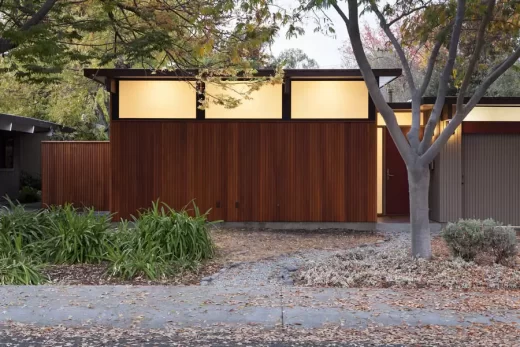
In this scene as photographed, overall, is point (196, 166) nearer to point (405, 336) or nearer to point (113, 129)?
point (113, 129)

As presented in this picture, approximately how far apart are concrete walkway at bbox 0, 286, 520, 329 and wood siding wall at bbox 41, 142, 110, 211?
10.6 metres

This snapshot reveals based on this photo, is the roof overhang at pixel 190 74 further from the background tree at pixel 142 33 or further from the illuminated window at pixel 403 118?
the illuminated window at pixel 403 118

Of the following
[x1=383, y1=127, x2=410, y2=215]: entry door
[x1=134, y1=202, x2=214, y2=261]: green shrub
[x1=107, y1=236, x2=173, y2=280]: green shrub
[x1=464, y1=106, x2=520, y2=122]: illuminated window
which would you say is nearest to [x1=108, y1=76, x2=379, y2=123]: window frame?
[x1=383, y1=127, x2=410, y2=215]: entry door

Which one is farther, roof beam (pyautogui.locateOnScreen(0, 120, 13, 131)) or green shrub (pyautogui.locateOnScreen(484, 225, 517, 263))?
roof beam (pyautogui.locateOnScreen(0, 120, 13, 131))

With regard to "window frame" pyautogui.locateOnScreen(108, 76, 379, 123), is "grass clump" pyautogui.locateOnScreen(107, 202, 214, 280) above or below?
below

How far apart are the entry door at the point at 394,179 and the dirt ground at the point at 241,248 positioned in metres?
2.82

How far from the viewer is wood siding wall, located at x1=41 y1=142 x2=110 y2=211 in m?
18.8

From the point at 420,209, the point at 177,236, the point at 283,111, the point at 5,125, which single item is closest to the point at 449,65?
the point at 420,209

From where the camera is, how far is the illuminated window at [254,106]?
1474cm

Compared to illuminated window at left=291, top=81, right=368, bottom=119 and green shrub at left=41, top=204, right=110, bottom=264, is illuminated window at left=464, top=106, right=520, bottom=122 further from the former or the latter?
green shrub at left=41, top=204, right=110, bottom=264

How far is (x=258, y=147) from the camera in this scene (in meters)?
14.9

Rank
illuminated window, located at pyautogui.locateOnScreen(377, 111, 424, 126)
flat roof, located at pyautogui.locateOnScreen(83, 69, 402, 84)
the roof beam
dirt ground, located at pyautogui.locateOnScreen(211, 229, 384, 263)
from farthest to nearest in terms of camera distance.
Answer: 1. the roof beam
2. illuminated window, located at pyautogui.locateOnScreen(377, 111, 424, 126)
3. flat roof, located at pyautogui.locateOnScreen(83, 69, 402, 84)
4. dirt ground, located at pyautogui.locateOnScreen(211, 229, 384, 263)

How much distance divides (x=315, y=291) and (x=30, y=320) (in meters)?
3.54

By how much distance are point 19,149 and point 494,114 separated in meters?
18.6
